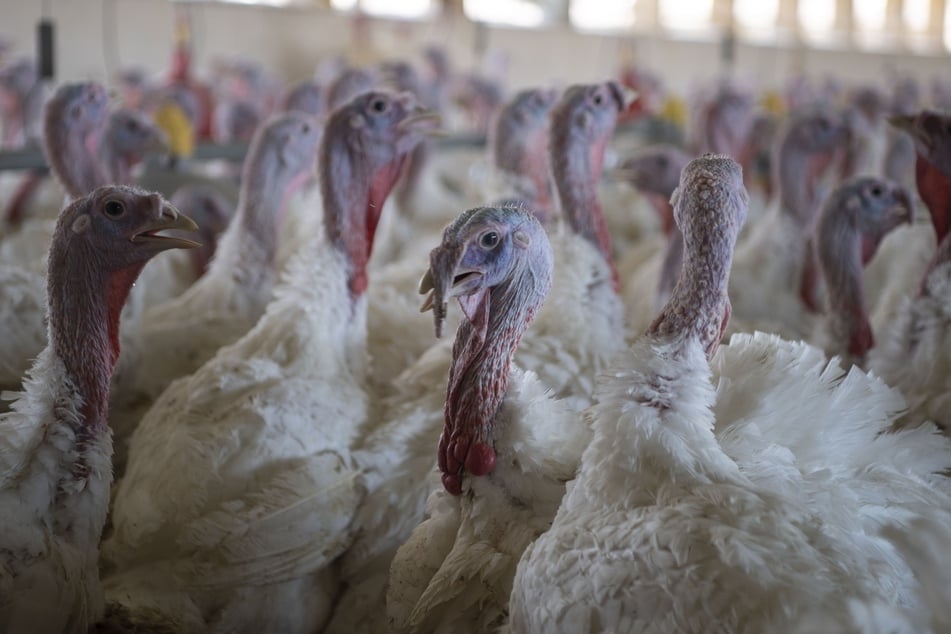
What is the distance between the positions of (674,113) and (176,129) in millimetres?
3928

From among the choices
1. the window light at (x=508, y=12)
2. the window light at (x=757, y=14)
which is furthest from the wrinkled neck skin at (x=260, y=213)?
the window light at (x=757, y=14)

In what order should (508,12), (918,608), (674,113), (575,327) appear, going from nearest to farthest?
(918,608) → (575,327) → (674,113) → (508,12)

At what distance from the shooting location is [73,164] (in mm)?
3258

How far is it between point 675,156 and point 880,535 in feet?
7.30

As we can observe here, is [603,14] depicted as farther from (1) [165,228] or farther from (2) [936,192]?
(1) [165,228]

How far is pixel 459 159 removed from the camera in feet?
22.1

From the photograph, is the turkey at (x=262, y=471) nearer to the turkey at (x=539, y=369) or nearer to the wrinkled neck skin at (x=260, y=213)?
the turkey at (x=539, y=369)

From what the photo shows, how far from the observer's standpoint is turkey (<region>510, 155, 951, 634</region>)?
1.61 meters

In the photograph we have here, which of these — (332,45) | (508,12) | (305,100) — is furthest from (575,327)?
(508,12)

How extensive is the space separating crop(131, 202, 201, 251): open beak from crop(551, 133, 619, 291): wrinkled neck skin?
1.25 meters

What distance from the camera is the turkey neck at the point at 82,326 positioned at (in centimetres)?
207

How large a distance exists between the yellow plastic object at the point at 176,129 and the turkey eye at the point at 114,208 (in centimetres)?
266

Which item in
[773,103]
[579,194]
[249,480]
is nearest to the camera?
[249,480]

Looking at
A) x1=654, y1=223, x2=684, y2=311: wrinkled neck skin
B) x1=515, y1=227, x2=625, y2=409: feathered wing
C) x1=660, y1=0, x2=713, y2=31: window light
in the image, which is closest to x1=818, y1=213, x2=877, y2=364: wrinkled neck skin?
x1=654, y1=223, x2=684, y2=311: wrinkled neck skin
